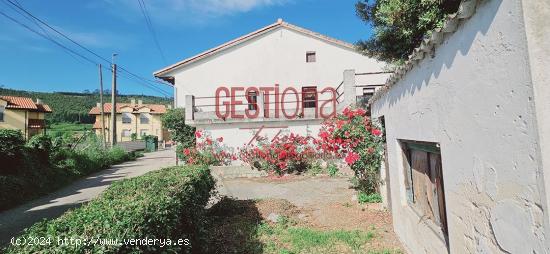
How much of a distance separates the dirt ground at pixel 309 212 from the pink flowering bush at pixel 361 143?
78 cm

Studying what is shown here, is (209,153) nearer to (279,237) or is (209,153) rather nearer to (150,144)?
(279,237)

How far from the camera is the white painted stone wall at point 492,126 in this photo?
1852 mm

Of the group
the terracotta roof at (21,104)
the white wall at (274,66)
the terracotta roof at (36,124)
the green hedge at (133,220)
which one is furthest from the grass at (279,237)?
the terracotta roof at (36,124)

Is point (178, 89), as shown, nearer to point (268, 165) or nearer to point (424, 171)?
point (268, 165)

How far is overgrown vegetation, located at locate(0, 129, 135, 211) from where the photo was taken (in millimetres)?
10773

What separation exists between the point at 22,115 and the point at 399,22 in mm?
46882

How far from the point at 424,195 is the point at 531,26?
3.16 meters

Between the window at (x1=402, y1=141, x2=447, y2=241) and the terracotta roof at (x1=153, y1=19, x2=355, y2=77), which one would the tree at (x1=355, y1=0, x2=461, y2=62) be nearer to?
the window at (x1=402, y1=141, x2=447, y2=241)

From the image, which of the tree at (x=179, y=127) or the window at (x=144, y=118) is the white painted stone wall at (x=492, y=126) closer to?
the tree at (x=179, y=127)

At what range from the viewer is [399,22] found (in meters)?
7.03

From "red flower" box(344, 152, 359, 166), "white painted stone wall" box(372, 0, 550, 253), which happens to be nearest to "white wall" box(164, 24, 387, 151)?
"red flower" box(344, 152, 359, 166)

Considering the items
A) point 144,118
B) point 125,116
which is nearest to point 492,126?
point 144,118

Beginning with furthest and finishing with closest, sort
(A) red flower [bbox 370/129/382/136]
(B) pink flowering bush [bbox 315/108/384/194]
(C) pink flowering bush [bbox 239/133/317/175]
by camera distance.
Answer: (C) pink flowering bush [bbox 239/133/317/175], (B) pink flowering bush [bbox 315/108/384/194], (A) red flower [bbox 370/129/382/136]

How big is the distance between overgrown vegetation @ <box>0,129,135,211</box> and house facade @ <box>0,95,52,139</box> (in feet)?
82.8
